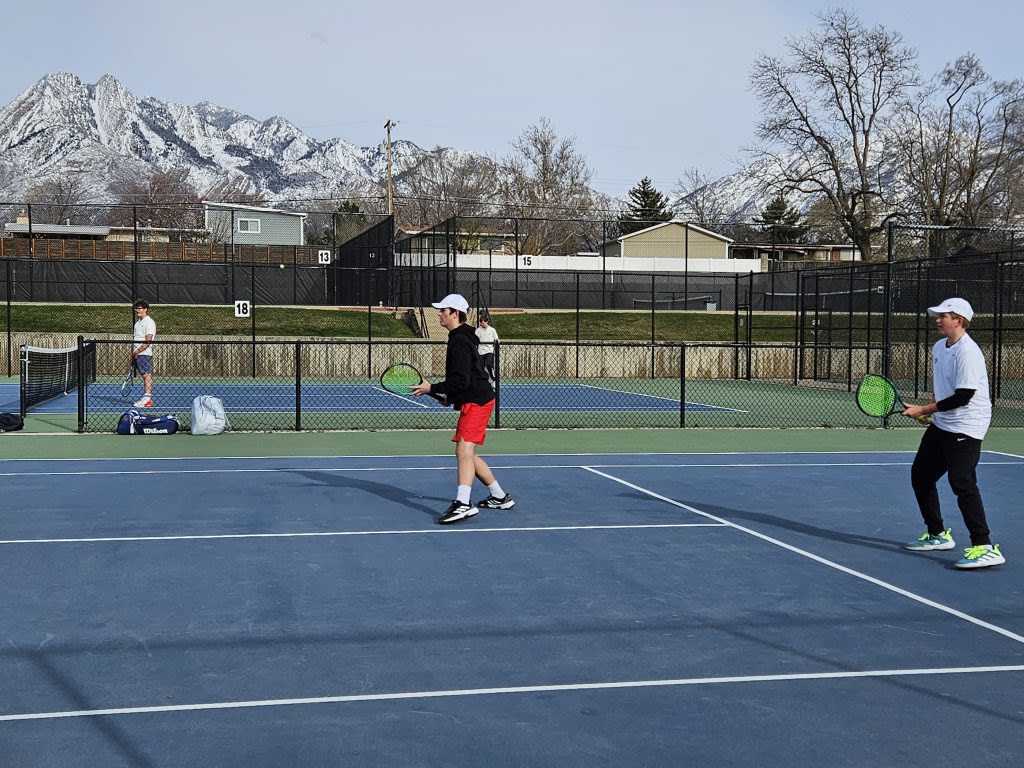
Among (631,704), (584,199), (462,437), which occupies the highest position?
(584,199)

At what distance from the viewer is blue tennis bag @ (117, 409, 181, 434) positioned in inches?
577

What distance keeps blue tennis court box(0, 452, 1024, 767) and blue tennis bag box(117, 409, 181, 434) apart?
4.62 metres

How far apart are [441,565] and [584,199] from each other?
74126 mm

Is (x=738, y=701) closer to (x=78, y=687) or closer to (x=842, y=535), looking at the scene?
(x=78, y=687)

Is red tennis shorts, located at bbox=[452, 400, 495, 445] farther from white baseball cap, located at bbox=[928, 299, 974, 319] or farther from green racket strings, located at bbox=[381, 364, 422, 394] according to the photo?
white baseball cap, located at bbox=[928, 299, 974, 319]

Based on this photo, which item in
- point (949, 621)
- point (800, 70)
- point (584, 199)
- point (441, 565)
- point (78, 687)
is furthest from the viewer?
point (584, 199)

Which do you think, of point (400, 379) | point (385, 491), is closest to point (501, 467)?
point (385, 491)

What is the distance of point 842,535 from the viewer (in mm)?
8266

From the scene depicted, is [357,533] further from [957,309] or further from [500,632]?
[957,309]

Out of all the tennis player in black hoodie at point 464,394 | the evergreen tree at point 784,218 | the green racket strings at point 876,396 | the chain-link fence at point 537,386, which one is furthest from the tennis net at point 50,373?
the evergreen tree at point 784,218

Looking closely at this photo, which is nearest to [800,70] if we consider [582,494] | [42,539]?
[582,494]

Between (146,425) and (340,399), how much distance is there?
726cm

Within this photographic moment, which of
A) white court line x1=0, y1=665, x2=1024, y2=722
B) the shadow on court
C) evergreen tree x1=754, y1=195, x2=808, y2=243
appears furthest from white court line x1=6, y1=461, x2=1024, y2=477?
evergreen tree x1=754, y1=195, x2=808, y2=243

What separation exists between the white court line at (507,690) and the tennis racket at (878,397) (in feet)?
11.7
